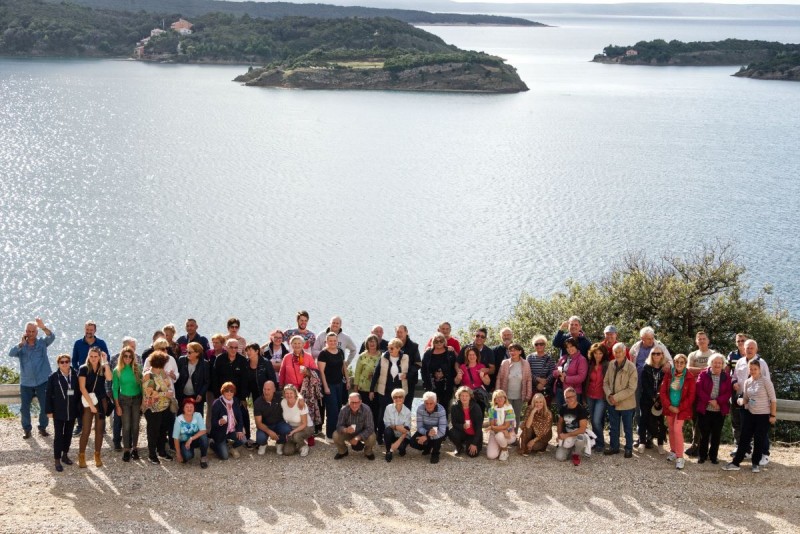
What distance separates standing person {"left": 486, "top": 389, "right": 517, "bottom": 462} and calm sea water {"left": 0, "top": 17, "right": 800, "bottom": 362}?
68.0 ft

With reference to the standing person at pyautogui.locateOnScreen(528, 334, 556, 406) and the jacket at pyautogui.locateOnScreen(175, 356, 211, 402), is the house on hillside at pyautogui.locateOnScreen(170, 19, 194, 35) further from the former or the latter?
the standing person at pyautogui.locateOnScreen(528, 334, 556, 406)

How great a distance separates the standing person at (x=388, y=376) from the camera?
1201cm

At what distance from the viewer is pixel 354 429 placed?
11.4 m

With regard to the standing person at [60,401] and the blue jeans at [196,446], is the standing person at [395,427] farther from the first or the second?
the standing person at [60,401]

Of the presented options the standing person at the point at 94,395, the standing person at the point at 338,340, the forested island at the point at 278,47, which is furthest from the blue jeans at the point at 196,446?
the forested island at the point at 278,47

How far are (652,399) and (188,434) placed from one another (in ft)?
20.0

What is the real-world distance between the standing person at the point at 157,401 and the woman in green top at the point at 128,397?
0.41ft

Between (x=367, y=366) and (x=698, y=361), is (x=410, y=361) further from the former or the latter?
(x=698, y=361)

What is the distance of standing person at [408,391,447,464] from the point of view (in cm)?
1141

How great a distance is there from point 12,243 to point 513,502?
3770 cm

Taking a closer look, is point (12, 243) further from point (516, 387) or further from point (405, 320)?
point (516, 387)

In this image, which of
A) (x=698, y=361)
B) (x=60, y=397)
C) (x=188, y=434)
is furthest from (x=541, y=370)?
(x=60, y=397)

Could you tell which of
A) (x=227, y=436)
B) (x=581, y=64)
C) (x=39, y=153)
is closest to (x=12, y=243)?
(x=39, y=153)

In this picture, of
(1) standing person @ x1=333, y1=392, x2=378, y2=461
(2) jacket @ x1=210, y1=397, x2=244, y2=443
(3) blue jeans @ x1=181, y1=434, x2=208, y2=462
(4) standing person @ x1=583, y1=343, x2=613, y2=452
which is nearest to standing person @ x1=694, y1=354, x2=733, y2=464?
(4) standing person @ x1=583, y1=343, x2=613, y2=452
